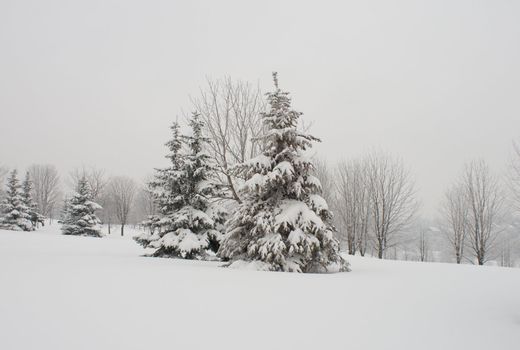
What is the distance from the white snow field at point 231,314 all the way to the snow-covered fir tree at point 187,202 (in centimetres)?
663

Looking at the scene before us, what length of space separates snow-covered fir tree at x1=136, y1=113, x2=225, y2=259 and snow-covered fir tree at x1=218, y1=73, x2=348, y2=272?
134 inches

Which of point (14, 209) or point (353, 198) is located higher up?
point (353, 198)

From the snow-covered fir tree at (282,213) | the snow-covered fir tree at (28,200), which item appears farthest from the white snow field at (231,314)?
the snow-covered fir tree at (28,200)

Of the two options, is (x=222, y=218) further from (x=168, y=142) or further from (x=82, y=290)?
(x=82, y=290)

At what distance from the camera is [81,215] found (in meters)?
29.5

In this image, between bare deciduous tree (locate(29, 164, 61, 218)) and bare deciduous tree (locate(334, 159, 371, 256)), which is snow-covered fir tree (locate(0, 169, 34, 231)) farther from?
bare deciduous tree (locate(334, 159, 371, 256))

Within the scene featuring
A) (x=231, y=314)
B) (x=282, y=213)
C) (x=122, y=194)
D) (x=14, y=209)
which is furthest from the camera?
(x=122, y=194)

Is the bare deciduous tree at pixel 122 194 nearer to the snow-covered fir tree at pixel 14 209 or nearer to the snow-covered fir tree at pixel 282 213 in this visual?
the snow-covered fir tree at pixel 14 209

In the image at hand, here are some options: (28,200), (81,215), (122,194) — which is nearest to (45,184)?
(122,194)

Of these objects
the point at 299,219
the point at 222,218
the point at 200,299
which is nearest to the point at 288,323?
the point at 200,299

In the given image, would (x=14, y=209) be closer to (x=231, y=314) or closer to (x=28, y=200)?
(x=28, y=200)

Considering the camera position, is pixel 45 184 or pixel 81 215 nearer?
pixel 81 215

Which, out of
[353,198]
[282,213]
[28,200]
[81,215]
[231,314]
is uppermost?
[353,198]

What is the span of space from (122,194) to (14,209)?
16544mm
